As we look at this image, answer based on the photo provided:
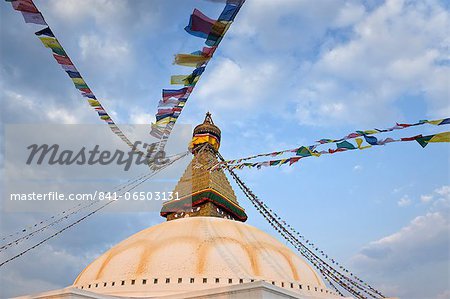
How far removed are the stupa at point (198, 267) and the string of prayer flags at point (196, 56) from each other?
4.75 meters

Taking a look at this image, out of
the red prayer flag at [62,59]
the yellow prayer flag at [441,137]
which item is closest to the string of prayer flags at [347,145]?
the yellow prayer flag at [441,137]

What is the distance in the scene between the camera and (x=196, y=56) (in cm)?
820

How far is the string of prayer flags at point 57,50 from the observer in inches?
303

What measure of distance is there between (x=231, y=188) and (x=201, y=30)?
50.8 feet

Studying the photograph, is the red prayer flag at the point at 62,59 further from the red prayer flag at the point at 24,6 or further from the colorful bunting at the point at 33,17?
the red prayer flag at the point at 24,6

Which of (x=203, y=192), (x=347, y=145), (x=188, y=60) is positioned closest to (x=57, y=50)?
(x=188, y=60)

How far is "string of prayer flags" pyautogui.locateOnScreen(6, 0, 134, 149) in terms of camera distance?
7.69 m

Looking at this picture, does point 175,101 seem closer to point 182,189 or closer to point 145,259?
point 145,259

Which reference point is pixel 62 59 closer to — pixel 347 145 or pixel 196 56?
pixel 196 56

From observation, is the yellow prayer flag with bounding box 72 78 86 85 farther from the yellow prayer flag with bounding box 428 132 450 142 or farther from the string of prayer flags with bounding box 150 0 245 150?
the yellow prayer flag with bounding box 428 132 450 142

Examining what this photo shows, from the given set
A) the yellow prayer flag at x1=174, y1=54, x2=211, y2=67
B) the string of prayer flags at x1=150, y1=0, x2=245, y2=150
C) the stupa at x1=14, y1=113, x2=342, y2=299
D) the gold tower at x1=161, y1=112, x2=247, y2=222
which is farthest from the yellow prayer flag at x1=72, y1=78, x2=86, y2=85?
the gold tower at x1=161, y1=112, x2=247, y2=222

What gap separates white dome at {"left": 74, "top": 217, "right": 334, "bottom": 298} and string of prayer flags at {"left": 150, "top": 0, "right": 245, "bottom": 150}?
186 inches

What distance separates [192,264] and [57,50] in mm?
7684

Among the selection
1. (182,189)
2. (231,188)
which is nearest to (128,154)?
(182,189)
